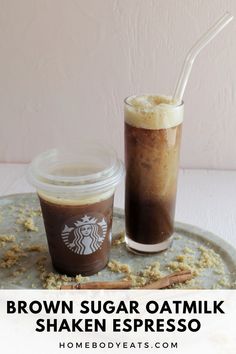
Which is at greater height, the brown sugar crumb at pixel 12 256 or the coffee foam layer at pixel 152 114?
the coffee foam layer at pixel 152 114

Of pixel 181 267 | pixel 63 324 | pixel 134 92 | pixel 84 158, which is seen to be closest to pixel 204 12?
pixel 134 92

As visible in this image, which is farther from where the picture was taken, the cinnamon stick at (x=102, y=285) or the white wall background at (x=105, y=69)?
the white wall background at (x=105, y=69)

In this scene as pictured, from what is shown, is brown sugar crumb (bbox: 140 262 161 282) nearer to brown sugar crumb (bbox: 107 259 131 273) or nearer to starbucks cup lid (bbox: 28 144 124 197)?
brown sugar crumb (bbox: 107 259 131 273)

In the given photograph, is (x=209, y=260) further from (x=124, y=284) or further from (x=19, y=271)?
(x=19, y=271)

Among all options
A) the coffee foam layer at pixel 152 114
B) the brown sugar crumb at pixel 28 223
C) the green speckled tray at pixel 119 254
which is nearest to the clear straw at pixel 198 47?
the coffee foam layer at pixel 152 114

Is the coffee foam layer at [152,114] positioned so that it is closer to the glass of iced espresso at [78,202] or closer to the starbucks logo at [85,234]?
the glass of iced espresso at [78,202]

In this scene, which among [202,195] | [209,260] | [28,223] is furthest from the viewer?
[202,195]

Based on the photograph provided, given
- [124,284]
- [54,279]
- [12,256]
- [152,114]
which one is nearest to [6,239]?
[12,256]
